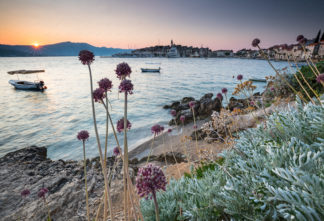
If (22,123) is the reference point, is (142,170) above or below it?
above

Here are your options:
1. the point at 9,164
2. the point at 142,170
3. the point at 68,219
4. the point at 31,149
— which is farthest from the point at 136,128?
the point at 142,170

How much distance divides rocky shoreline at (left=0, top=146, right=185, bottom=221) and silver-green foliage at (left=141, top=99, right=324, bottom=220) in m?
1.68

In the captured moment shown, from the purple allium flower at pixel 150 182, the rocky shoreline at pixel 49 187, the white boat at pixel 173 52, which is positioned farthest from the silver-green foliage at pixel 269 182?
the white boat at pixel 173 52

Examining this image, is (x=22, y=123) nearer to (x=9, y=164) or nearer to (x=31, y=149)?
(x=31, y=149)

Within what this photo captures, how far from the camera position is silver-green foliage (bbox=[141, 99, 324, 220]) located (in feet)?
4.27

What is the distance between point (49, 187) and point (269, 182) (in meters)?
6.82

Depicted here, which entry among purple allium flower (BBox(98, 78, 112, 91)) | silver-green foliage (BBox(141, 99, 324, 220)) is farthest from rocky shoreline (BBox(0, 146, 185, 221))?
purple allium flower (BBox(98, 78, 112, 91))

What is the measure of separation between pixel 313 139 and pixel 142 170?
2.22 m

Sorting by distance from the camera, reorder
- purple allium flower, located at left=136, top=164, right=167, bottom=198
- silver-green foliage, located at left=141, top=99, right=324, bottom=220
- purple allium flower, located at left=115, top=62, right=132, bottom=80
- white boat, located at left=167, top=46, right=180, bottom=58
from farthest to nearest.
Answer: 1. white boat, located at left=167, top=46, right=180, bottom=58
2. purple allium flower, located at left=115, top=62, right=132, bottom=80
3. silver-green foliage, located at left=141, top=99, right=324, bottom=220
4. purple allium flower, located at left=136, top=164, right=167, bottom=198

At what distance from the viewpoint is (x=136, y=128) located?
1577 centimetres

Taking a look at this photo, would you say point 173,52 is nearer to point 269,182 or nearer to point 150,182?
point 269,182

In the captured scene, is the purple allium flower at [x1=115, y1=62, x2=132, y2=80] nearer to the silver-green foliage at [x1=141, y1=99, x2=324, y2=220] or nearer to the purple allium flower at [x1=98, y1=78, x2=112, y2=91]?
the purple allium flower at [x1=98, y1=78, x2=112, y2=91]

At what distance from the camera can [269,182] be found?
1.60m

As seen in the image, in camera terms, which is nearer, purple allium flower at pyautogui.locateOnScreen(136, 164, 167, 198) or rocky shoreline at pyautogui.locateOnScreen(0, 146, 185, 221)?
purple allium flower at pyautogui.locateOnScreen(136, 164, 167, 198)
